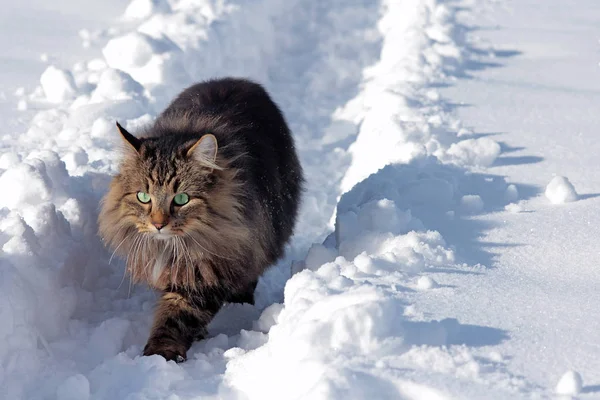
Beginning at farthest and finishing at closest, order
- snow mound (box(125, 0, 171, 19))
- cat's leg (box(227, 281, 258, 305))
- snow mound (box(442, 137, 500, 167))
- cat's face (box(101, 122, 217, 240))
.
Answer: snow mound (box(125, 0, 171, 19)), snow mound (box(442, 137, 500, 167)), cat's leg (box(227, 281, 258, 305)), cat's face (box(101, 122, 217, 240))

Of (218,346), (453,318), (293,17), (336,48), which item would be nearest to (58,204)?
(218,346)

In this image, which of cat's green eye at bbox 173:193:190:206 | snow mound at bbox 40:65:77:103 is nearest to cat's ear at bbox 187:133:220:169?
cat's green eye at bbox 173:193:190:206

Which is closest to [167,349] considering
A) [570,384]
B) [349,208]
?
[349,208]

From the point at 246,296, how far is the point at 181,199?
2.88 ft

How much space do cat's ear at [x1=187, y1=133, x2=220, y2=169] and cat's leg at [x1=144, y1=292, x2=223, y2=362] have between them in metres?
0.64

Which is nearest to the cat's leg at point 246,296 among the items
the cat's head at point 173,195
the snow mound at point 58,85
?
the cat's head at point 173,195

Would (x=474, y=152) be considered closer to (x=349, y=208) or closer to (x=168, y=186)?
(x=349, y=208)

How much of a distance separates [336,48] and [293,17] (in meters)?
0.95

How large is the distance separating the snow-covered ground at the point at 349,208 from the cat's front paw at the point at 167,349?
0.10 metres

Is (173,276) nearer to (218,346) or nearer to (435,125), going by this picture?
(218,346)

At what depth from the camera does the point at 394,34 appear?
8117 mm

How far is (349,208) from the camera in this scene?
4.07 meters

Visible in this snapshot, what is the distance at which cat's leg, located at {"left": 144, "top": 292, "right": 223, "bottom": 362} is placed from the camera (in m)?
3.22

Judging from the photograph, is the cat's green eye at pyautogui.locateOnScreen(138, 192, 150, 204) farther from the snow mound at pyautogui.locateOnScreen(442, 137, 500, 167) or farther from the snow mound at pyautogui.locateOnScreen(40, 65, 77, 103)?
the snow mound at pyautogui.locateOnScreen(40, 65, 77, 103)
